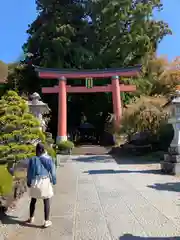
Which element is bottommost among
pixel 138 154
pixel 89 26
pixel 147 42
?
pixel 138 154

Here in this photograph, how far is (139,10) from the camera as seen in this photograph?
1148 inches

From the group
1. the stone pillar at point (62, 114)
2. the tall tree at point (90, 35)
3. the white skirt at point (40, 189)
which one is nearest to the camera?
the white skirt at point (40, 189)

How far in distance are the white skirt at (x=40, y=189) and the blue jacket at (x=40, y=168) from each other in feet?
0.25

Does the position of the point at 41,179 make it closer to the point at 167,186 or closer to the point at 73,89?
the point at 167,186

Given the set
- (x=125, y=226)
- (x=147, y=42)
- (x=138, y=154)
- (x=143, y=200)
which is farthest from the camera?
(x=147, y=42)

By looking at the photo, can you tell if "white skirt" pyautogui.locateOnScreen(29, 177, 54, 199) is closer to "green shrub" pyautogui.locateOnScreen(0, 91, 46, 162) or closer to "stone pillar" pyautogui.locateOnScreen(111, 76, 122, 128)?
"green shrub" pyautogui.locateOnScreen(0, 91, 46, 162)

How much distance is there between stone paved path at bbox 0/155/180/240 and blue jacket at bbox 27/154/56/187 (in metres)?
0.80

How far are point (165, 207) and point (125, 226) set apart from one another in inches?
60.2

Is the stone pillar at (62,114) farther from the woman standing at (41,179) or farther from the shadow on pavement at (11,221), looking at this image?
the woman standing at (41,179)

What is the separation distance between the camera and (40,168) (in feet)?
15.9

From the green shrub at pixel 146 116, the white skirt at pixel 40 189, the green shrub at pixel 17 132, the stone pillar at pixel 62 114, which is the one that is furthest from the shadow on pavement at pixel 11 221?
the stone pillar at pixel 62 114

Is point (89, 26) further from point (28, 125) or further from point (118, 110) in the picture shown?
point (28, 125)

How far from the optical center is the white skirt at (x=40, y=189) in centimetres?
478

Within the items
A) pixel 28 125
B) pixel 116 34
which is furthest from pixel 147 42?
pixel 28 125
